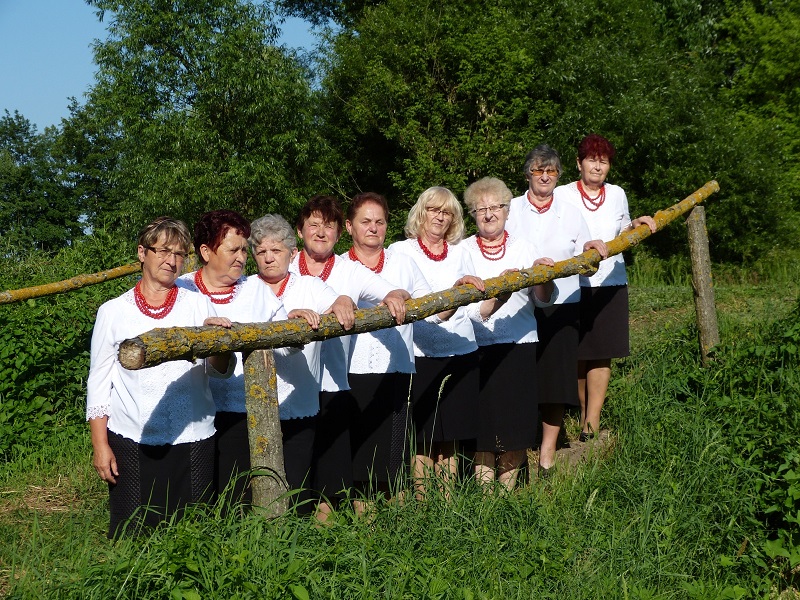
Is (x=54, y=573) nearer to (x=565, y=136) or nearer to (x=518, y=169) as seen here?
(x=565, y=136)

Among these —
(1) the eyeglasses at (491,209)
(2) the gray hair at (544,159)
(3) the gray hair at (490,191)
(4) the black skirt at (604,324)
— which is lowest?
(4) the black skirt at (604,324)

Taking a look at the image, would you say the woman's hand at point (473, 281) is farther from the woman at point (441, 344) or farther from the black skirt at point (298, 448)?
the black skirt at point (298, 448)

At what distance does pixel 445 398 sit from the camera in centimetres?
576

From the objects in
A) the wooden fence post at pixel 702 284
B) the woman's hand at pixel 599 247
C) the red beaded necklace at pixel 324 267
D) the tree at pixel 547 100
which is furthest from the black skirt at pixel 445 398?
the tree at pixel 547 100

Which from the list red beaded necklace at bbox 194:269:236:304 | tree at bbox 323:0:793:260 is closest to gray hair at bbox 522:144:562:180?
red beaded necklace at bbox 194:269:236:304

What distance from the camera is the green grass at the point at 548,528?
149 inches

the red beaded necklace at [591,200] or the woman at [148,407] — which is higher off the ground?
the red beaded necklace at [591,200]

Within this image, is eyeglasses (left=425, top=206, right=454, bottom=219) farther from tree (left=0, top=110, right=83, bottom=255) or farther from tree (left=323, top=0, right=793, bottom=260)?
tree (left=0, top=110, right=83, bottom=255)

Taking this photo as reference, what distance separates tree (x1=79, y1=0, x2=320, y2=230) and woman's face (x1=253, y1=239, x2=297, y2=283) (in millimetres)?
18728

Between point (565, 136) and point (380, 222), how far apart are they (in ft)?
46.2

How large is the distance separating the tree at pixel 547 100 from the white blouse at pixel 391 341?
1255 cm

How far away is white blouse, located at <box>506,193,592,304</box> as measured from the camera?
6.52 m

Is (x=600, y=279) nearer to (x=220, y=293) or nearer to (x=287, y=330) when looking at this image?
(x=220, y=293)

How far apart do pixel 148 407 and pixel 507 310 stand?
244cm
